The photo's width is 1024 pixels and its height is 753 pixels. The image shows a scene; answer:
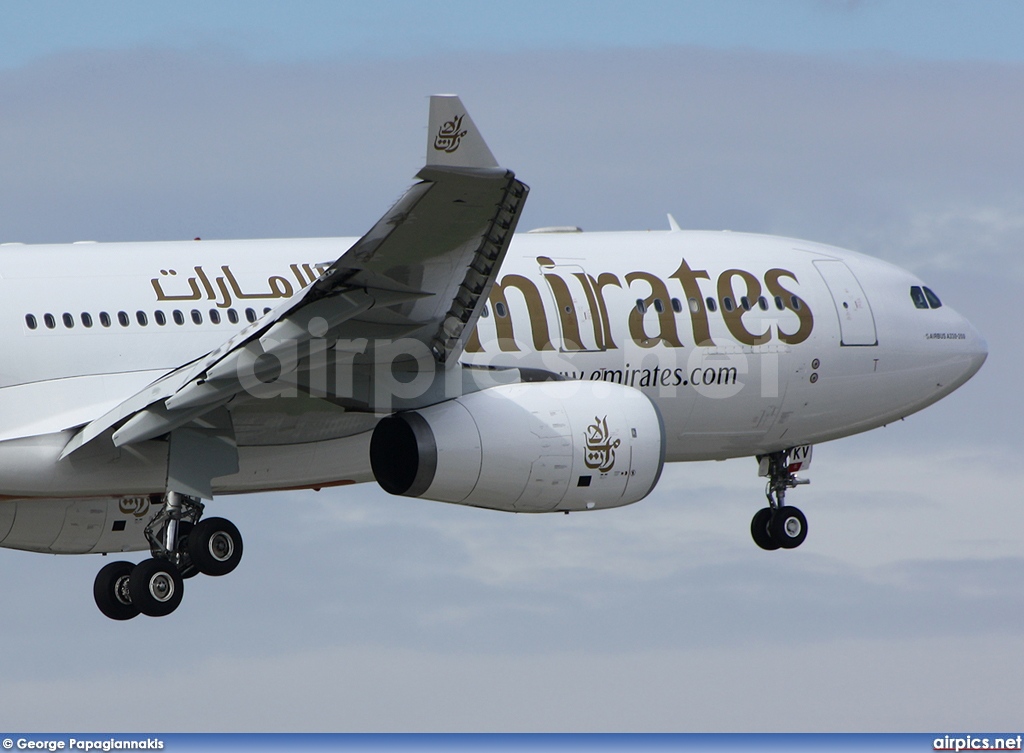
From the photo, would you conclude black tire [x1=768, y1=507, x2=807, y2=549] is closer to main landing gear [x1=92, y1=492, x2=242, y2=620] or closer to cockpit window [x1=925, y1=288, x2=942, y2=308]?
cockpit window [x1=925, y1=288, x2=942, y2=308]

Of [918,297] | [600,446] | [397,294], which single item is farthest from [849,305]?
[397,294]

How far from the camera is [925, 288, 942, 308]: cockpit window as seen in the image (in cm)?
2616

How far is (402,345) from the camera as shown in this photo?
1967 centimetres

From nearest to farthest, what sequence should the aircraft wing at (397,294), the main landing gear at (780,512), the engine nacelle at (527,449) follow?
the aircraft wing at (397,294) < the engine nacelle at (527,449) < the main landing gear at (780,512)

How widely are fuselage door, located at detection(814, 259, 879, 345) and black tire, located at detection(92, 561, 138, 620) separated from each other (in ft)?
32.9

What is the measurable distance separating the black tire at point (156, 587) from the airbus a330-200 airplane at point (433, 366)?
0.04m

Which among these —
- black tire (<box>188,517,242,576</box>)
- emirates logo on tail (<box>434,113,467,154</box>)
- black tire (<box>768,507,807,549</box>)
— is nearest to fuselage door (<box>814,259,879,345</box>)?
black tire (<box>768,507,807,549</box>)

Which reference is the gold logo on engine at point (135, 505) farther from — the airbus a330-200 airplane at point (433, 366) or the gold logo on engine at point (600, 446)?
the gold logo on engine at point (600, 446)

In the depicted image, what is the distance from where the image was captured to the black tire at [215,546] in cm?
2094

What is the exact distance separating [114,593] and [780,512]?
9.29 meters

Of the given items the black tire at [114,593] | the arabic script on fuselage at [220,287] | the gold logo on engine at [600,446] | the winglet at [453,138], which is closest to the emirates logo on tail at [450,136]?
the winglet at [453,138]

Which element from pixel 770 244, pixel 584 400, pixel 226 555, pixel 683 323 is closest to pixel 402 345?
pixel 584 400

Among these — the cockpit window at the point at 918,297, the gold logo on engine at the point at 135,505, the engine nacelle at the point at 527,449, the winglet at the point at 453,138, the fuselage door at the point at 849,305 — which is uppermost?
the cockpit window at the point at 918,297

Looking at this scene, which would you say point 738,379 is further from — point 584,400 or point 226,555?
point 226,555
